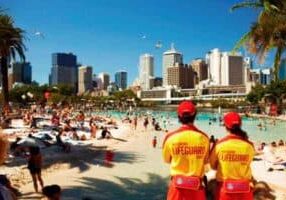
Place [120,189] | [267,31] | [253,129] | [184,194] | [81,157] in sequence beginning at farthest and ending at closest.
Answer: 1. [253,129]
2. [81,157]
3. [267,31]
4. [120,189]
5. [184,194]

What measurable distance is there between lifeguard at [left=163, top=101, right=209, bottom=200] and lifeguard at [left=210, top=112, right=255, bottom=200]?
23 centimetres

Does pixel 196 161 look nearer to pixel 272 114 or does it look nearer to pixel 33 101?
pixel 272 114

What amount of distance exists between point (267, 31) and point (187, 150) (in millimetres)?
15403

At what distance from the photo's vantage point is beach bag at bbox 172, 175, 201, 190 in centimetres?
523

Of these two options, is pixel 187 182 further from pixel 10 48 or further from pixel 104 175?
pixel 10 48

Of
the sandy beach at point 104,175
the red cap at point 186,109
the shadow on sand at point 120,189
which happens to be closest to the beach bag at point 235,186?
the red cap at point 186,109

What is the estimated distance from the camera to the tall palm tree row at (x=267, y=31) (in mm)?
19234

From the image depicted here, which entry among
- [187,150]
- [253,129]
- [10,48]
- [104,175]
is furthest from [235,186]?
[253,129]

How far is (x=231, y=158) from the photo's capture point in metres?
5.45

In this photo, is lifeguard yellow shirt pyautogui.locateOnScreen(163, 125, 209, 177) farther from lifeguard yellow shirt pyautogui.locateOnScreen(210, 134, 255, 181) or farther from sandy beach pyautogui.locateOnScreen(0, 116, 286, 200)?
sandy beach pyautogui.locateOnScreen(0, 116, 286, 200)

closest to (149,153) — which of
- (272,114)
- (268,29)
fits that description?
(268,29)

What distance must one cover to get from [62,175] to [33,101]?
9843 centimetres

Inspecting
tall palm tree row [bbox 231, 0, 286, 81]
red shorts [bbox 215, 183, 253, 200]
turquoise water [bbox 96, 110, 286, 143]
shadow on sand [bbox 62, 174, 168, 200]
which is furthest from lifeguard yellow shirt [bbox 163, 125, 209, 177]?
turquoise water [bbox 96, 110, 286, 143]

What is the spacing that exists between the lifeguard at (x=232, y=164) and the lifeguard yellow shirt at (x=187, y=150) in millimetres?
236
